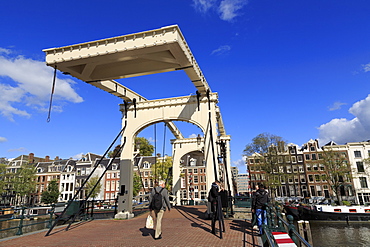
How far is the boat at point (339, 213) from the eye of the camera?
22188 mm

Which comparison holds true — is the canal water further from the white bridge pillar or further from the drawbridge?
the drawbridge

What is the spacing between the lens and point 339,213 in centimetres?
2264

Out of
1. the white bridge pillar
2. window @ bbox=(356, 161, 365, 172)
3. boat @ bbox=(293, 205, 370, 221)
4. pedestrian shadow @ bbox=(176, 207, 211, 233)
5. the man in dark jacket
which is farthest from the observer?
window @ bbox=(356, 161, 365, 172)

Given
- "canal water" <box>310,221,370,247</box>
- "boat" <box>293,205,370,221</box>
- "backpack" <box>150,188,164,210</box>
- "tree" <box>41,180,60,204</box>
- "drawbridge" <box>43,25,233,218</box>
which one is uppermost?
"drawbridge" <box>43,25,233,218</box>

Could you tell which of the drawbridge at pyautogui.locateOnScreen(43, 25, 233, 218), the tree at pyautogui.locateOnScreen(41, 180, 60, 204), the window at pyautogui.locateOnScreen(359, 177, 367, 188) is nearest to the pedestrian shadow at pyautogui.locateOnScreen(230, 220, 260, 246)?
the drawbridge at pyautogui.locateOnScreen(43, 25, 233, 218)

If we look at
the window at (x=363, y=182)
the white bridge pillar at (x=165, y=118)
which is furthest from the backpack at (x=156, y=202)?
the window at (x=363, y=182)

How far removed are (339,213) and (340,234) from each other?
4.44 m

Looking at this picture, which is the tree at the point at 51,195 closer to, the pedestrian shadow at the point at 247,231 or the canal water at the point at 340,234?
the canal water at the point at 340,234

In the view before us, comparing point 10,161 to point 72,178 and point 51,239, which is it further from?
point 51,239

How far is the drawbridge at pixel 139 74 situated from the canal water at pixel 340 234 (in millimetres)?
12018

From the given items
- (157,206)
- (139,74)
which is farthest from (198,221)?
(139,74)

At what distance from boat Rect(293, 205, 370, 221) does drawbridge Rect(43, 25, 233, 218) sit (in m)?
18.0

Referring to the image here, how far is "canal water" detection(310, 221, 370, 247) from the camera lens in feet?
53.8

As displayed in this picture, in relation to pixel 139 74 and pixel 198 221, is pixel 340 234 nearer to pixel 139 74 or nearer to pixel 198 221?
pixel 198 221
